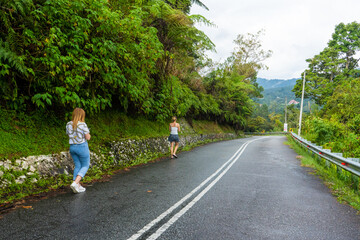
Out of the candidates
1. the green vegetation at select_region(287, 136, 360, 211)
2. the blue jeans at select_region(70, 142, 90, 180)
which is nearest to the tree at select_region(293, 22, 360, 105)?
the green vegetation at select_region(287, 136, 360, 211)

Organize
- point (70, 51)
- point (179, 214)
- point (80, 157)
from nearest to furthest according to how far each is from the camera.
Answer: point (179, 214) → point (80, 157) → point (70, 51)

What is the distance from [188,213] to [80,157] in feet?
9.22

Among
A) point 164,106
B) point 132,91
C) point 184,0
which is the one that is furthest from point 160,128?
point 184,0

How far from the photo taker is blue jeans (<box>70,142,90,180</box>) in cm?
502

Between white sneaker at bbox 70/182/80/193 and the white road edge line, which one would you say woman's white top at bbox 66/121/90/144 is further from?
the white road edge line

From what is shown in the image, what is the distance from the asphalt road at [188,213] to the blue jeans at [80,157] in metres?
0.51

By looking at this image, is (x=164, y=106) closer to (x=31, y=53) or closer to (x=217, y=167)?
(x=217, y=167)

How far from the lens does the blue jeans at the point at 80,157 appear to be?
5023mm

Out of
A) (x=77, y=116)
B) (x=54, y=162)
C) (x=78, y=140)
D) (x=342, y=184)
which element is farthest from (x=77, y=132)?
(x=342, y=184)

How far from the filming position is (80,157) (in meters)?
5.12

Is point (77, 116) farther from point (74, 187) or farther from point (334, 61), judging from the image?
point (334, 61)

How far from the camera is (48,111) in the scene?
6664mm

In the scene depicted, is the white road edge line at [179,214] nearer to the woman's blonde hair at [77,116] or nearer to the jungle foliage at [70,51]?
the woman's blonde hair at [77,116]

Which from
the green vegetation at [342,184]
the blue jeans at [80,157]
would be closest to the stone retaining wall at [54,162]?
the blue jeans at [80,157]
